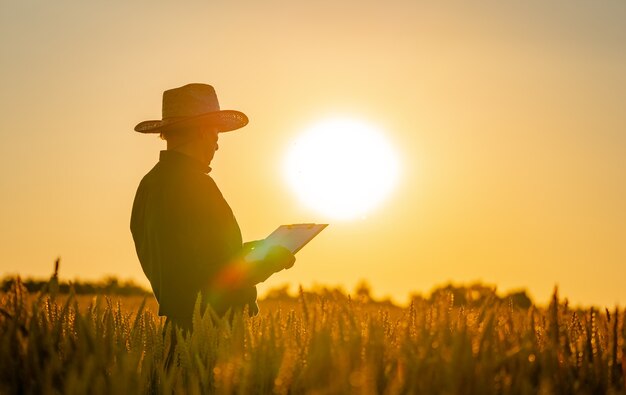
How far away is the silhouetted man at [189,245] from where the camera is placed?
675cm

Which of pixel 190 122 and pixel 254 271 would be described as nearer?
pixel 254 271

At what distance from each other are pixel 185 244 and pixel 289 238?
880 millimetres

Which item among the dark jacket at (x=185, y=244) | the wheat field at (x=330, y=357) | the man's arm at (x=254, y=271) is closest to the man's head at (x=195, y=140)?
the dark jacket at (x=185, y=244)

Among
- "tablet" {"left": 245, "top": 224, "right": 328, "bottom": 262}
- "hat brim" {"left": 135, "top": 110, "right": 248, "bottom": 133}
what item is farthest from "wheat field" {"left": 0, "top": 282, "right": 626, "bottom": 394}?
"hat brim" {"left": 135, "top": 110, "right": 248, "bottom": 133}

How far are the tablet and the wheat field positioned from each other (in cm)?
280

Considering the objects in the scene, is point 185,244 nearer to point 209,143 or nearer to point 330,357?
point 209,143

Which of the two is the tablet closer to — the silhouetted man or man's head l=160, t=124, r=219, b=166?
the silhouetted man

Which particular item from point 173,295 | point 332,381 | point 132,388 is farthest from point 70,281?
point 173,295

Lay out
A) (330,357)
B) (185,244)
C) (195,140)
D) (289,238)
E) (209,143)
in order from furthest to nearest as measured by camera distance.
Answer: (209,143) < (195,140) < (289,238) < (185,244) < (330,357)

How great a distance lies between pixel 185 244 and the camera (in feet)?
22.1

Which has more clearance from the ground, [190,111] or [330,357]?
[190,111]

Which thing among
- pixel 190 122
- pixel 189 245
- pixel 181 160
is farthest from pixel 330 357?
pixel 190 122

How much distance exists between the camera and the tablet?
22.7 ft

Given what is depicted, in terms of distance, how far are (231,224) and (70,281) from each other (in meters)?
3.66
